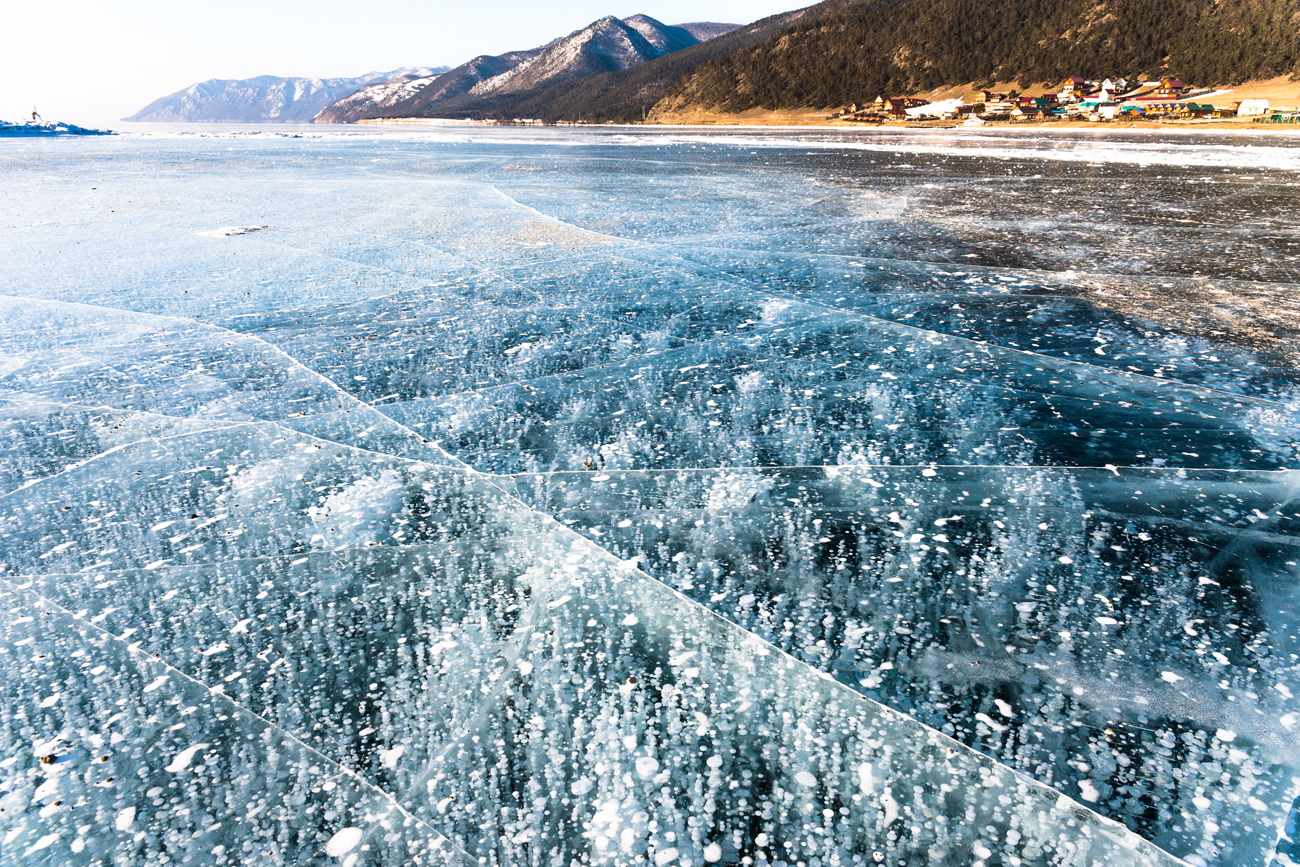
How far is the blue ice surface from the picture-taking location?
1.58 metres

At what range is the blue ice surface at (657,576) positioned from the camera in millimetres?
1576

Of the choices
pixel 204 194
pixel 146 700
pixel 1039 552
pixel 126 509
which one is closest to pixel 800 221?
pixel 1039 552

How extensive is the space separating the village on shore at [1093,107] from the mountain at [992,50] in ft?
13.4

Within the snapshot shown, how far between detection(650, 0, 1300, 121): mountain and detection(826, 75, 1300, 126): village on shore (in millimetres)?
4079

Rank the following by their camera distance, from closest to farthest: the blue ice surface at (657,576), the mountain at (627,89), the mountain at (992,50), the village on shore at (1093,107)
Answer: the blue ice surface at (657,576)
the village on shore at (1093,107)
the mountain at (992,50)
the mountain at (627,89)

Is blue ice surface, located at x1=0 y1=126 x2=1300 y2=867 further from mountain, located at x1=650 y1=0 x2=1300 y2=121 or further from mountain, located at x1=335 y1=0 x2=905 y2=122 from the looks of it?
mountain, located at x1=335 y1=0 x2=905 y2=122

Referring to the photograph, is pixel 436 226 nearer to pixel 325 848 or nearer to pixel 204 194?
pixel 204 194

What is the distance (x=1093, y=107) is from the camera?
55.8m

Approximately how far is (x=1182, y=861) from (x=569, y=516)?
2.05m

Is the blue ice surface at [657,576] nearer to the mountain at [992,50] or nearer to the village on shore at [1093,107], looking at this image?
the village on shore at [1093,107]

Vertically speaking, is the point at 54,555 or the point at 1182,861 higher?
the point at 54,555

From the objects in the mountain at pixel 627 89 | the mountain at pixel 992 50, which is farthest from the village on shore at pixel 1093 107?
the mountain at pixel 627 89

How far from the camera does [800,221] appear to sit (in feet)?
30.5

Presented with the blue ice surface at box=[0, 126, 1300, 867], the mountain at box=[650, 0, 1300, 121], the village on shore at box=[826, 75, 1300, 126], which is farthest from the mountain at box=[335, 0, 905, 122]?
the blue ice surface at box=[0, 126, 1300, 867]
